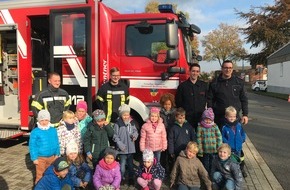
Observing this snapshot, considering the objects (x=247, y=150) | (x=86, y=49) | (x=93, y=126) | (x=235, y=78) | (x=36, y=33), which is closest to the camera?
(x=93, y=126)

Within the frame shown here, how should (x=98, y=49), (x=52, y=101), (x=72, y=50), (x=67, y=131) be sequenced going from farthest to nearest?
(x=72, y=50), (x=98, y=49), (x=52, y=101), (x=67, y=131)

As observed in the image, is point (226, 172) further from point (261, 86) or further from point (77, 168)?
point (261, 86)

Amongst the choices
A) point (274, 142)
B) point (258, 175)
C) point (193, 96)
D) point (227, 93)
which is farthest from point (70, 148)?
point (274, 142)

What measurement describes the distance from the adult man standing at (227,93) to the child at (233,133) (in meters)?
0.26

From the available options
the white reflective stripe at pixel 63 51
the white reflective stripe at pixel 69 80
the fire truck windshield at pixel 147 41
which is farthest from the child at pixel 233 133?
the white reflective stripe at pixel 63 51

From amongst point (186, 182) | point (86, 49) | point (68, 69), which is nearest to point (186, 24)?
point (86, 49)

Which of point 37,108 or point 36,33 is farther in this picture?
point 36,33

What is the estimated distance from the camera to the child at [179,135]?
523cm

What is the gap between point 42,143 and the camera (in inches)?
181

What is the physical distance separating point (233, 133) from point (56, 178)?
112 inches

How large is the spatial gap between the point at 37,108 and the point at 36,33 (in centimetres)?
245

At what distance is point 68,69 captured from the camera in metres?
6.17

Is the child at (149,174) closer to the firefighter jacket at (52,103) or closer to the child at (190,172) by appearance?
the child at (190,172)

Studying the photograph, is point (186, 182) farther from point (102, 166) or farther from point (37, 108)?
point (37, 108)
